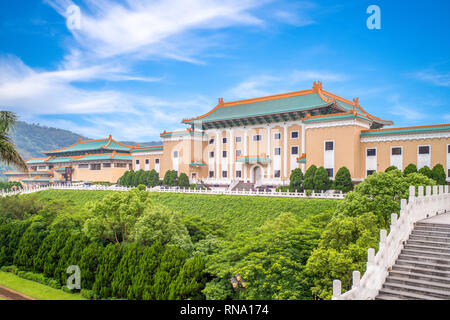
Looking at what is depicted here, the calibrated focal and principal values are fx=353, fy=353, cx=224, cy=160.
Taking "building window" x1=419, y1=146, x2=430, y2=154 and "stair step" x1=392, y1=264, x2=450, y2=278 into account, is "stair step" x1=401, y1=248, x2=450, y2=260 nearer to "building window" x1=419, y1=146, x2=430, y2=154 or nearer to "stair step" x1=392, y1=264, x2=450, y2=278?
"stair step" x1=392, y1=264, x2=450, y2=278

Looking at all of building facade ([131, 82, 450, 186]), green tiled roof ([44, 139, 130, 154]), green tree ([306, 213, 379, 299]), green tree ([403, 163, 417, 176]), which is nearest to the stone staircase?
green tree ([306, 213, 379, 299])

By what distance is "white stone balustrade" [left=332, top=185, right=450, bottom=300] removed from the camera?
8609mm

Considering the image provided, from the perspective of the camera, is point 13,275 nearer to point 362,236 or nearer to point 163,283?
point 163,283

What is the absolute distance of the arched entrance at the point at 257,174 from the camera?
39250 mm

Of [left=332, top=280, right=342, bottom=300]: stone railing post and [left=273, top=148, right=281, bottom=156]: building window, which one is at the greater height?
[left=273, top=148, right=281, bottom=156]: building window

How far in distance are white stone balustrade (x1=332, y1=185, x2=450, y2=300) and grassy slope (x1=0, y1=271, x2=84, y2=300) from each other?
13.7m

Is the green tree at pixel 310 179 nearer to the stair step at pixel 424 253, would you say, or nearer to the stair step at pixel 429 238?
the stair step at pixel 429 238

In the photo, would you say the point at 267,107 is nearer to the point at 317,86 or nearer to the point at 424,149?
the point at 317,86

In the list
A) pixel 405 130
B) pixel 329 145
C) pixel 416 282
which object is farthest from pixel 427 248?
pixel 329 145

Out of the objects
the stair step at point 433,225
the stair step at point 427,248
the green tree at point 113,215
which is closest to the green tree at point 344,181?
the green tree at point 113,215

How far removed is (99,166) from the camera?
55.3m

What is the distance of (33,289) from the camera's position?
1833 centimetres

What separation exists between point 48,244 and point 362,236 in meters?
17.5
